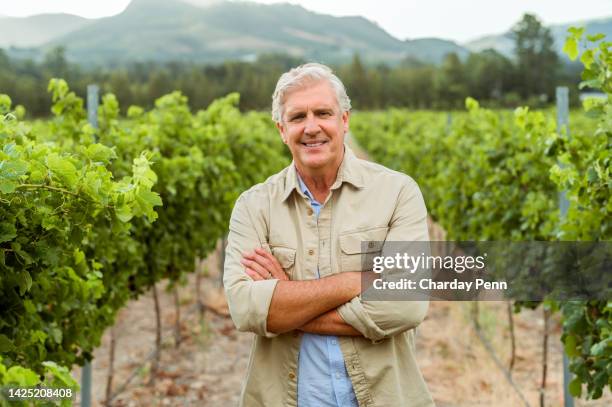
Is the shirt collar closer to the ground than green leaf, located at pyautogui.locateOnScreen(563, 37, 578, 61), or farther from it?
closer to the ground

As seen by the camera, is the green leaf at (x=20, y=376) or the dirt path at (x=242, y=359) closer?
the green leaf at (x=20, y=376)

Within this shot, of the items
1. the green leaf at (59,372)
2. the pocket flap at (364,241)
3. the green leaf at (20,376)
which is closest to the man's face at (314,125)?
the pocket flap at (364,241)

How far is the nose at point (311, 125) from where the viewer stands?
2.52 meters

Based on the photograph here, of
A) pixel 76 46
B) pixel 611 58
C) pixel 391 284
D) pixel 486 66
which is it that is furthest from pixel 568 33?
pixel 76 46

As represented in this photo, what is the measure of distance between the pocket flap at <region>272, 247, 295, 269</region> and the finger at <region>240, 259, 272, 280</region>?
0.07 meters

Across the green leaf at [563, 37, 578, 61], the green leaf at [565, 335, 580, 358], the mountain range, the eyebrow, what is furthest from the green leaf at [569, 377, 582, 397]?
the mountain range

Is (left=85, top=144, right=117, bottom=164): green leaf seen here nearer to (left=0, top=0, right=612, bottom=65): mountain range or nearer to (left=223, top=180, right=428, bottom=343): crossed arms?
(left=223, top=180, right=428, bottom=343): crossed arms

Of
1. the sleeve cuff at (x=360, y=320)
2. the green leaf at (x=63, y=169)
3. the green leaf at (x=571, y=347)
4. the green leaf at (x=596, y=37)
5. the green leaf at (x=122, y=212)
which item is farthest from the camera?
the green leaf at (x=571, y=347)

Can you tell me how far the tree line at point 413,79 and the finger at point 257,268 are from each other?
50248 millimetres

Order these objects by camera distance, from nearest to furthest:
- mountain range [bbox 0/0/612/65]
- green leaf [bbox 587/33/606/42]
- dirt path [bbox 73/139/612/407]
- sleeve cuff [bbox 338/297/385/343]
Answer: sleeve cuff [bbox 338/297/385/343] → green leaf [bbox 587/33/606/42] → dirt path [bbox 73/139/612/407] → mountain range [bbox 0/0/612/65]

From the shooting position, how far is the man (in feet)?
7.84

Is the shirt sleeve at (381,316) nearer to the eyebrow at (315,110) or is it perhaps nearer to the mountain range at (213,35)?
the eyebrow at (315,110)

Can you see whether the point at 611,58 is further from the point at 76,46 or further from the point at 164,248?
the point at 76,46

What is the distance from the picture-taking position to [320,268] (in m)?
2.51
